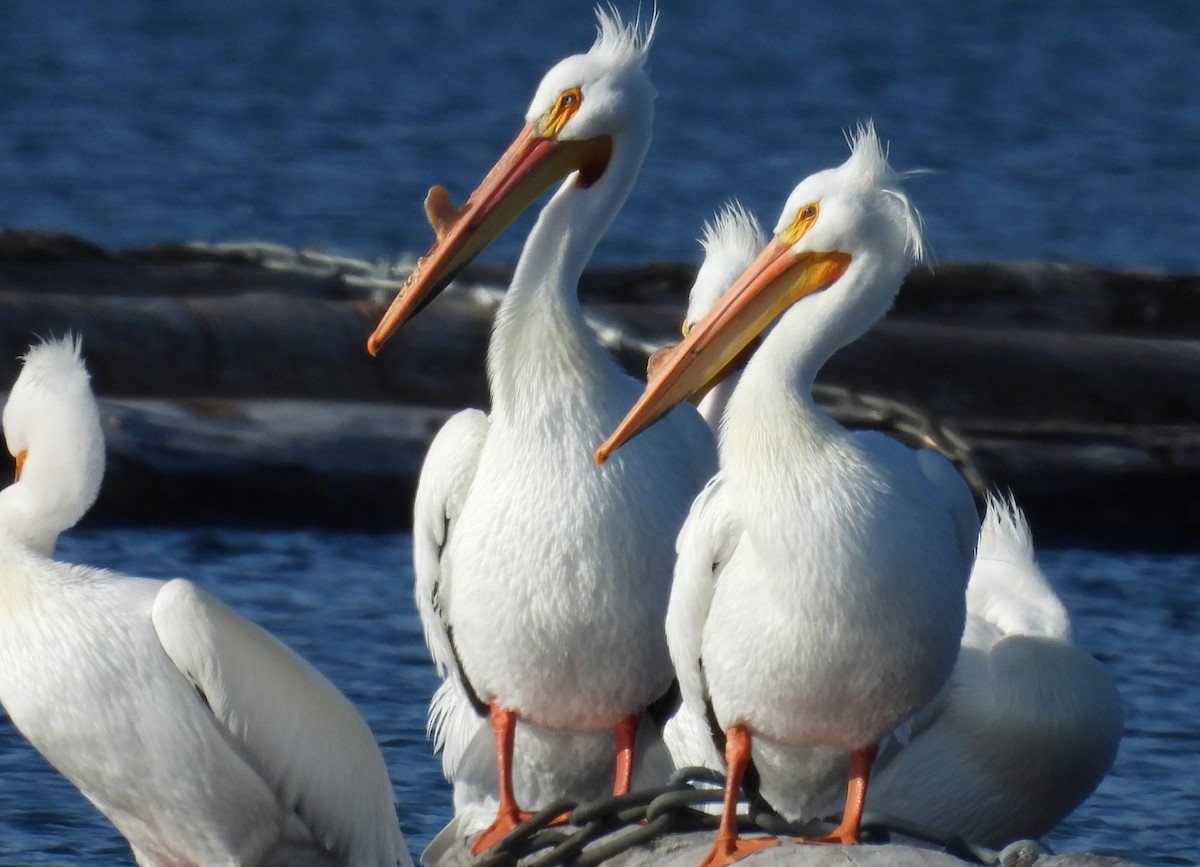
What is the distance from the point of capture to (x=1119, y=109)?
80.9 ft

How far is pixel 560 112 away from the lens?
475 cm

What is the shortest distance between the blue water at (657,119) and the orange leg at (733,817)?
1054 centimetres

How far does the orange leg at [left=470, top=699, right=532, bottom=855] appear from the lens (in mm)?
4465

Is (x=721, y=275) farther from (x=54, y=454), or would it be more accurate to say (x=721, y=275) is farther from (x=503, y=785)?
(x=54, y=454)

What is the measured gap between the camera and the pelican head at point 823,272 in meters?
4.21

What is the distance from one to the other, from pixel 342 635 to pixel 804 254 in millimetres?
3463

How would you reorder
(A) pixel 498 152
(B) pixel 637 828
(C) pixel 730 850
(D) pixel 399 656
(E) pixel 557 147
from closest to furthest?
(C) pixel 730 850 → (B) pixel 637 828 → (E) pixel 557 147 → (D) pixel 399 656 → (A) pixel 498 152

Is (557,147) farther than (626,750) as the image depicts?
Yes

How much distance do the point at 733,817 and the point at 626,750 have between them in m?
0.58

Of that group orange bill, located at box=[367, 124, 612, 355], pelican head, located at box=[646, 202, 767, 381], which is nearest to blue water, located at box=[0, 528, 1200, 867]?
pelican head, located at box=[646, 202, 767, 381]

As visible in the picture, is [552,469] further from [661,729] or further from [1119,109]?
[1119,109]

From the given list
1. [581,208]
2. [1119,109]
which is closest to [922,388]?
[581,208]

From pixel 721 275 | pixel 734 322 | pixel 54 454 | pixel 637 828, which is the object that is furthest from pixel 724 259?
pixel 637 828

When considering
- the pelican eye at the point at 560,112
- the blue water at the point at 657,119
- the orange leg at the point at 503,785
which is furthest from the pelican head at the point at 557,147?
the blue water at the point at 657,119
